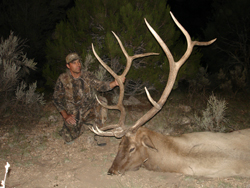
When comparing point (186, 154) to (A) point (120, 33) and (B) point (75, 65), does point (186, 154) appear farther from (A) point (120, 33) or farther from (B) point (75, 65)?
(A) point (120, 33)

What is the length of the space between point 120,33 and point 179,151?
326 centimetres

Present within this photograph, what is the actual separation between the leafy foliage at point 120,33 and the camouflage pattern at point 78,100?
1.07 m

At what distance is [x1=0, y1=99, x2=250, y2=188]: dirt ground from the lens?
2746 mm

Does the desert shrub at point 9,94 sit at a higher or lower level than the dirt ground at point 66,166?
higher

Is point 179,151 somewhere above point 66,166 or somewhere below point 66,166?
above

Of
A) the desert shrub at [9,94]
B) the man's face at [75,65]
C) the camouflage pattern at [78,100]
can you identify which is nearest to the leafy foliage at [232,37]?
the camouflage pattern at [78,100]

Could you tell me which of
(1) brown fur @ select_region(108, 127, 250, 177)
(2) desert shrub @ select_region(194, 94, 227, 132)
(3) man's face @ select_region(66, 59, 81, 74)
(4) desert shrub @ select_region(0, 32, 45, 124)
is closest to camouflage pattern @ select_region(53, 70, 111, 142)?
(3) man's face @ select_region(66, 59, 81, 74)

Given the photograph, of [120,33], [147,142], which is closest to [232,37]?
[120,33]

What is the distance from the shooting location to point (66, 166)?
130 inches

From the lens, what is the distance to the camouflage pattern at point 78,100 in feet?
13.0

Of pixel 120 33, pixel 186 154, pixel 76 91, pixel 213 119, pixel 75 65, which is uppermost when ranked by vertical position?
pixel 120 33

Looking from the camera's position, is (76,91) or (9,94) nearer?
(76,91)

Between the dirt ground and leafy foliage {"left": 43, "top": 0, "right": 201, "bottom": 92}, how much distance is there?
1.90m

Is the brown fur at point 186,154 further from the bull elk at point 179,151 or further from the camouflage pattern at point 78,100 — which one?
the camouflage pattern at point 78,100
